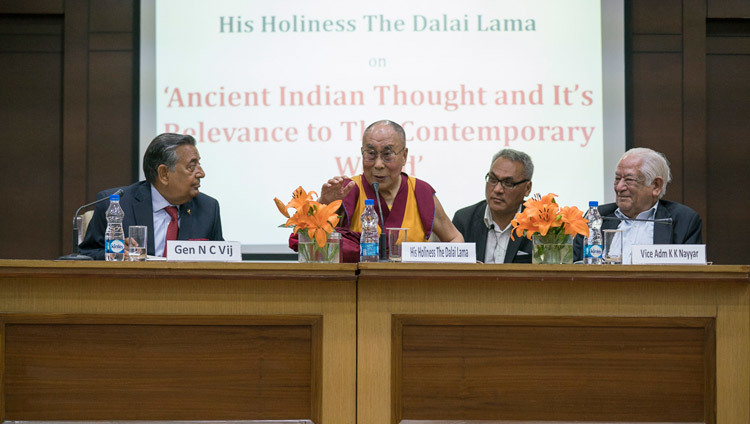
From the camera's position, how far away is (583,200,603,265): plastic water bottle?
231cm

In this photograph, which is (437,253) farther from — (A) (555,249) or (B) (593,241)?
(B) (593,241)

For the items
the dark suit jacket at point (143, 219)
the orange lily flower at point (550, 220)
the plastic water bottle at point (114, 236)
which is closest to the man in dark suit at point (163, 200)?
the dark suit jacket at point (143, 219)

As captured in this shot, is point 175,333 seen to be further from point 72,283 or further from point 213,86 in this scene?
point 213,86

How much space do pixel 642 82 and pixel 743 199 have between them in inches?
33.0

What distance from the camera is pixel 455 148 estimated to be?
3762mm

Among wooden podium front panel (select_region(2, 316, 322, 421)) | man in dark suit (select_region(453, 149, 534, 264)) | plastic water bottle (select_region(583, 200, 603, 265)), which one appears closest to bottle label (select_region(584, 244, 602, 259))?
plastic water bottle (select_region(583, 200, 603, 265))

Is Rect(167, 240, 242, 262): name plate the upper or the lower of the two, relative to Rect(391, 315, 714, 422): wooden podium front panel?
upper

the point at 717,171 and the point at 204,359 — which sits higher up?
the point at 717,171

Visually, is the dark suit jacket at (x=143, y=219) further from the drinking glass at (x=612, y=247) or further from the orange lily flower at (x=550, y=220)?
the drinking glass at (x=612, y=247)

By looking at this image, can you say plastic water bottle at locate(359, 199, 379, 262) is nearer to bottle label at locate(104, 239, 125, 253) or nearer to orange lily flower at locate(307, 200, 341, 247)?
orange lily flower at locate(307, 200, 341, 247)

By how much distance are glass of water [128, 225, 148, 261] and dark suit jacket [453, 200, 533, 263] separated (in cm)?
123

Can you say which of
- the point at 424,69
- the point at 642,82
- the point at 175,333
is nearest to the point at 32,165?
the point at 424,69

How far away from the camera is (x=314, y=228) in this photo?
212 centimetres

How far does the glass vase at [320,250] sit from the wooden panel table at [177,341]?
18cm
